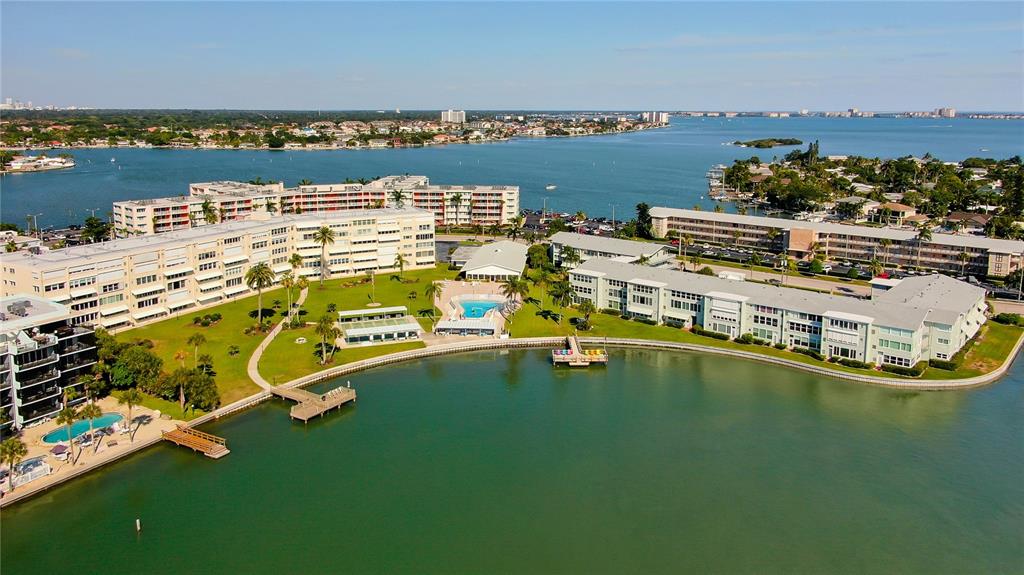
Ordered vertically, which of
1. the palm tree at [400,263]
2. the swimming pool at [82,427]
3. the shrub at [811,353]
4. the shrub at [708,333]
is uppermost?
the palm tree at [400,263]

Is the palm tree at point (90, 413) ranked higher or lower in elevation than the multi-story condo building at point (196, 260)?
lower

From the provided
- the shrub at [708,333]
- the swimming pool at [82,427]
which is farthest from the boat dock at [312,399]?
the shrub at [708,333]

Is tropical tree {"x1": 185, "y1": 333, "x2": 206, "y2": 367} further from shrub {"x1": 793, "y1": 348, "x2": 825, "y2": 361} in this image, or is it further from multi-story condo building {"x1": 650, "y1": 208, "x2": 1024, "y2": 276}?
multi-story condo building {"x1": 650, "y1": 208, "x2": 1024, "y2": 276}

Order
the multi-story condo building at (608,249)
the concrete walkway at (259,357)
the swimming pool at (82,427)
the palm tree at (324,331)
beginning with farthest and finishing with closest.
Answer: the multi-story condo building at (608,249)
the palm tree at (324,331)
the concrete walkway at (259,357)
the swimming pool at (82,427)

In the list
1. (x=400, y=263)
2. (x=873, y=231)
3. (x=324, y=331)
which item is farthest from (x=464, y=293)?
(x=873, y=231)

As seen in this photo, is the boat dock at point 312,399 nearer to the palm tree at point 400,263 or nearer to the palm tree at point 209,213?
the palm tree at point 400,263

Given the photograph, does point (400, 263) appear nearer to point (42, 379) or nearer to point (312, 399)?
point (312, 399)
